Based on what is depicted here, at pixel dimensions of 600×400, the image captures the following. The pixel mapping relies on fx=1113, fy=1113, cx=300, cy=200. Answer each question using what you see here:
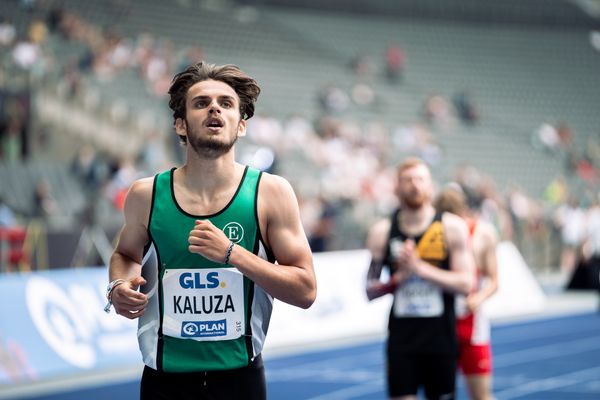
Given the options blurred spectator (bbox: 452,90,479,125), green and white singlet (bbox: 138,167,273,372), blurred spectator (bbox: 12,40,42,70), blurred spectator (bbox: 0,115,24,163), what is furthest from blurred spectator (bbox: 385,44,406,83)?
green and white singlet (bbox: 138,167,273,372)

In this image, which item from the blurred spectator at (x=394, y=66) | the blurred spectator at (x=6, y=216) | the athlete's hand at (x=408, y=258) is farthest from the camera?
the blurred spectator at (x=394, y=66)

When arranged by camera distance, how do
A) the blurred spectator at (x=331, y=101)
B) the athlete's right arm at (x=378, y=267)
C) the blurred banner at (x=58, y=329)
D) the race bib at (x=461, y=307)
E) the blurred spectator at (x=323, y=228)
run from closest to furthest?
1. the athlete's right arm at (x=378, y=267)
2. the race bib at (x=461, y=307)
3. the blurred banner at (x=58, y=329)
4. the blurred spectator at (x=323, y=228)
5. the blurred spectator at (x=331, y=101)

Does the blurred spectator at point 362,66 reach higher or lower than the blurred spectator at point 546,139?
higher

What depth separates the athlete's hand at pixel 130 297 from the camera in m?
4.22

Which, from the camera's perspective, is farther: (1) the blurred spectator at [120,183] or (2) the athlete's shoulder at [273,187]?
(1) the blurred spectator at [120,183]

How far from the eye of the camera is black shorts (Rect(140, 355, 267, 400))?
4.40 meters

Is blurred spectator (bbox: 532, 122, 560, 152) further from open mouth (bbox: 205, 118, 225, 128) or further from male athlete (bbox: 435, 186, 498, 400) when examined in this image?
open mouth (bbox: 205, 118, 225, 128)

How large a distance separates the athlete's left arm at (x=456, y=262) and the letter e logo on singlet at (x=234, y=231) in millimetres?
3090

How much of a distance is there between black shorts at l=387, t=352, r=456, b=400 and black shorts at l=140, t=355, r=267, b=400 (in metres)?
2.84

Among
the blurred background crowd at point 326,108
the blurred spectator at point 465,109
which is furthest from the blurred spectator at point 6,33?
the blurred spectator at point 465,109

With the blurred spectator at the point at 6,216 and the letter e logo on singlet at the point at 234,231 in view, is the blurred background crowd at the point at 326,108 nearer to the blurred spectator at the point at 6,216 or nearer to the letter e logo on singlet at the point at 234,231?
the blurred spectator at the point at 6,216

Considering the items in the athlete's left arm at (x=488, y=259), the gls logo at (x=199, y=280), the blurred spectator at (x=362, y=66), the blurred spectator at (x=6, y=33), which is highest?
the blurred spectator at (x=362, y=66)

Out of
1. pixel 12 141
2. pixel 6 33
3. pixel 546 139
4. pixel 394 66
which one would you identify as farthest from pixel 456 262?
pixel 546 139

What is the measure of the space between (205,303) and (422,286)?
Answer: 3214 millimetres
